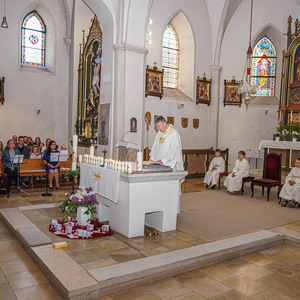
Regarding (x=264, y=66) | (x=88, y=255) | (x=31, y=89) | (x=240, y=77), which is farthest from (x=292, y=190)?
(x=31, y=89)

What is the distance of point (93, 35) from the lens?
45.0ft

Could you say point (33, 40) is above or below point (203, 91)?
above

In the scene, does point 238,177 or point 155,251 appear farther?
point 238,177

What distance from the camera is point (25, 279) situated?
3904mm

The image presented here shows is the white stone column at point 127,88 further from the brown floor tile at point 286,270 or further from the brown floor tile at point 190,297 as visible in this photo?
the brown floor tile at point 190,297

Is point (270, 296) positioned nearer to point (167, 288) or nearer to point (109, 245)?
point (167, 288)

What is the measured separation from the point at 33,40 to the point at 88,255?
12.9m

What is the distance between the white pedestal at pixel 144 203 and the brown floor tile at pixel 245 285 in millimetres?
1724

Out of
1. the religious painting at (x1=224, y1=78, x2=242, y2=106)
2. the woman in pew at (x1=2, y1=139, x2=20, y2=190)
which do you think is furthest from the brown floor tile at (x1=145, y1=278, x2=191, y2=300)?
the religious painting at (x1=224, y1=78, x2=242, y2=106)

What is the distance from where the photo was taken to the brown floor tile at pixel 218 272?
13.6 ft

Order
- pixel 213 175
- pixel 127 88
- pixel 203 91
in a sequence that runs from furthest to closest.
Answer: pixel 203 91 → pixel 127 88 → pixel 213 175

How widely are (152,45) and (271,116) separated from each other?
632cm

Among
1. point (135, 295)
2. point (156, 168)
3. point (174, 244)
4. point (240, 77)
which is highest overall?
point (240, 77)

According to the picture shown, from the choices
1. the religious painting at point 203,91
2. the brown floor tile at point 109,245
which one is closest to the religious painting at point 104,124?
the religious painting at point 203,91
